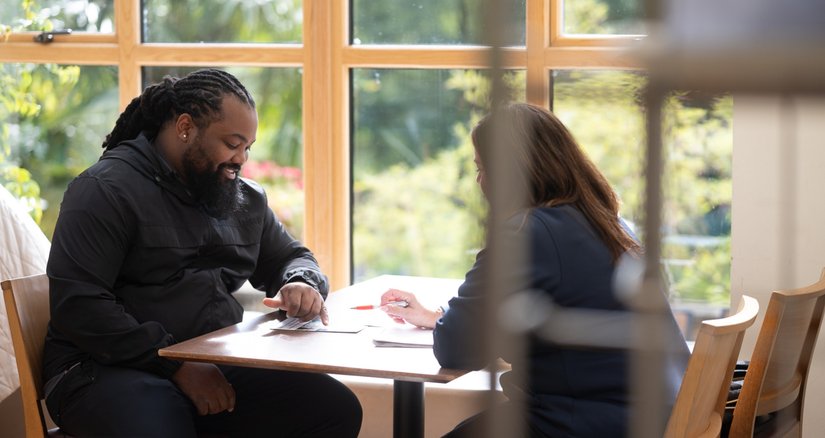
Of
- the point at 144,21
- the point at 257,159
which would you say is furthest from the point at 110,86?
the point at 257,159

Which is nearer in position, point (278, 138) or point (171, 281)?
point (171, 281)

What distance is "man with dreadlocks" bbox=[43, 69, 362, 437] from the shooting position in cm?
232

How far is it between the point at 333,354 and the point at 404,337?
232 millimetres

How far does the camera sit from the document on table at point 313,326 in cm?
246

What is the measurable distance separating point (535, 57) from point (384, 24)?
2929 mm

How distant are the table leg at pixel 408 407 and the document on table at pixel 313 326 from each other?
195 millimetres

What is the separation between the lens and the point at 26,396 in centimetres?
237

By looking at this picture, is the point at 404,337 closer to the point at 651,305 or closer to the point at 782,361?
the point at 782,361

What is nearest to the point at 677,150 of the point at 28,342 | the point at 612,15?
the point at 612,15

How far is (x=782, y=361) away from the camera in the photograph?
2.41 m

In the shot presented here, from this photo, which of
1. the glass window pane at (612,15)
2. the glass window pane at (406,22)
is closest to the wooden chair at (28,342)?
the glass window pane at (406,22)

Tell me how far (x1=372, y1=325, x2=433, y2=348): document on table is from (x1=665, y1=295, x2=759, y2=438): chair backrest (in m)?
0.60

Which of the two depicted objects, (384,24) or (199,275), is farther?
(384,24)

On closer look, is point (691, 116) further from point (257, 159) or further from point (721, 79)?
point (257, 159)
